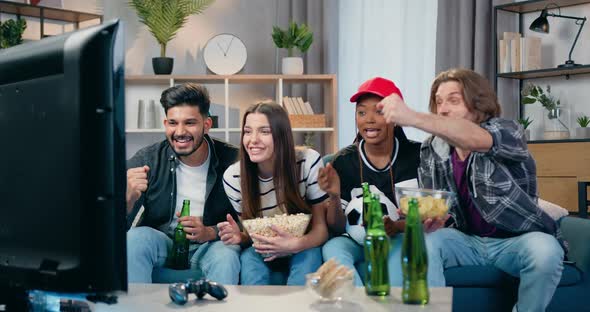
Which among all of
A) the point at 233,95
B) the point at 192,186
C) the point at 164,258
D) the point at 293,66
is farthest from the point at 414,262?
the point at 233,95

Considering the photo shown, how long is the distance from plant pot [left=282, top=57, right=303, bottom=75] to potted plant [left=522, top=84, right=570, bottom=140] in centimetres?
159

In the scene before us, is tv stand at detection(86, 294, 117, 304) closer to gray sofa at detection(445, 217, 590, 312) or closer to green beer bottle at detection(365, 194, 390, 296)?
green beer bottle at detection(365, 194, 390, 296)

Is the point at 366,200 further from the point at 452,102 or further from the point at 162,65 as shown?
the point at 162,65

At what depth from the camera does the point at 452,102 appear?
271 cm

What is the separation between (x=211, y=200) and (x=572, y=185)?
2454 mm

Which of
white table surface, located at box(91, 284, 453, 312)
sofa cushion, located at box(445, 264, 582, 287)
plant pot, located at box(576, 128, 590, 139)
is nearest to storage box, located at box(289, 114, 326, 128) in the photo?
plant pot, located at box(576, 128, 590, 139)

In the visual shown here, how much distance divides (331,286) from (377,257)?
15 cm

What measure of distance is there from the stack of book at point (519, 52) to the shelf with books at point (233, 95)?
123 cm

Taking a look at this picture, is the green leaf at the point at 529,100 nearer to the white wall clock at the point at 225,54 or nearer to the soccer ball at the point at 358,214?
the white wall clock at the point at 225,54

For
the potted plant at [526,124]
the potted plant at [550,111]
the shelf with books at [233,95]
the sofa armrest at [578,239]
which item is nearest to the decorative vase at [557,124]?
the potted plant at [550,111]

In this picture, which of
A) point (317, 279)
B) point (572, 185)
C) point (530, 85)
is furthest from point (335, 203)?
point (530, 85)

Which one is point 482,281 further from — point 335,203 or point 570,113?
point 570,113

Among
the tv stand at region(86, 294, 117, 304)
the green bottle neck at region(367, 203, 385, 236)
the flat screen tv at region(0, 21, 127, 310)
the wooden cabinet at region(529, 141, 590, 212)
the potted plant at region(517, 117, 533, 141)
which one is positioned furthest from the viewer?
the potted plant at region(517, 117, 533, 141)

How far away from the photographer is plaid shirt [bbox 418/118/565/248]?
251 centimetres
